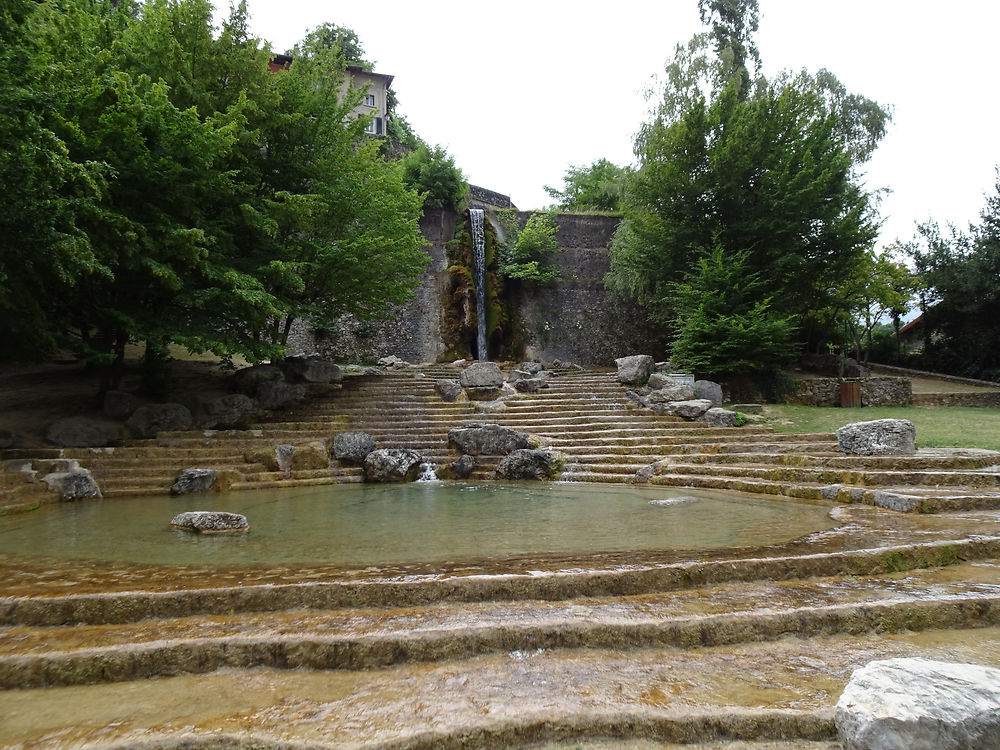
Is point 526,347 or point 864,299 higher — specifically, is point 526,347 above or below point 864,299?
below

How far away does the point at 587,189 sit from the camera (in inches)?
1165

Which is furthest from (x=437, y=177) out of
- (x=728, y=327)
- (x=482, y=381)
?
(x=728, y=327)

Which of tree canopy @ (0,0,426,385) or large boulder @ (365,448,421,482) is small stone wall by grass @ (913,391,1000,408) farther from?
tree canopy @ (0,0,426,385)

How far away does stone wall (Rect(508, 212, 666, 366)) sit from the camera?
23.0 meters

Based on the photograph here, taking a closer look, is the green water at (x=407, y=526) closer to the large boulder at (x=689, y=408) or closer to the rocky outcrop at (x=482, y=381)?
the large boulder at (x=689, y=408)

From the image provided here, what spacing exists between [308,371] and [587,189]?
20172 mm

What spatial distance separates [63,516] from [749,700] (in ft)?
24.4

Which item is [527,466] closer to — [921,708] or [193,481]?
[193,481]

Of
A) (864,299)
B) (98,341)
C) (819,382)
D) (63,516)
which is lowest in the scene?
(63,516)

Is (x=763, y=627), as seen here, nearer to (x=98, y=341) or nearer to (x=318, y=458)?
(x=318, y=458)

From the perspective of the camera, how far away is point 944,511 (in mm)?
5551

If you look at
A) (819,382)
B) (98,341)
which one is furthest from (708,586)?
(98,341)

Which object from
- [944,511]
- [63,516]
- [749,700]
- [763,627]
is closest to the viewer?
[749,700]

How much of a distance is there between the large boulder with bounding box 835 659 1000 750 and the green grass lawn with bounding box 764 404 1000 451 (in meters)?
8.27
